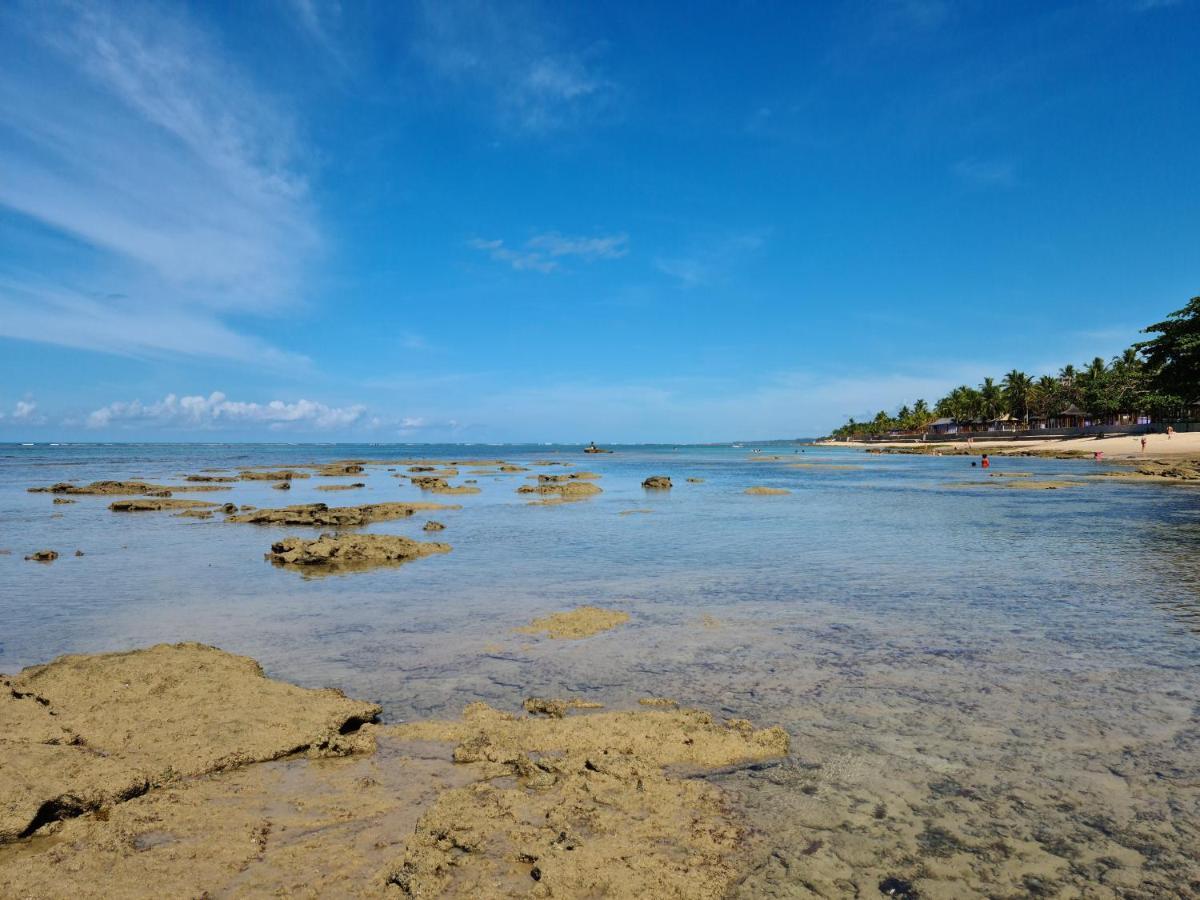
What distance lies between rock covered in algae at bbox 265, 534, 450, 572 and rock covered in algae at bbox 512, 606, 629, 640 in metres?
7.42

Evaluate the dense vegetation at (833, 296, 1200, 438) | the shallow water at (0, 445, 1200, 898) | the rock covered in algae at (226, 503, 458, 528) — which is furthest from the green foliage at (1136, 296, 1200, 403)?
the rock covered in algae at (226, 503, 458, 528)

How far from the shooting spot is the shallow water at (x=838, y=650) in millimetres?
5039

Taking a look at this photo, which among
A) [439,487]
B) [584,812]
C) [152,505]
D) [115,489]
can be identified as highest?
[115,489]

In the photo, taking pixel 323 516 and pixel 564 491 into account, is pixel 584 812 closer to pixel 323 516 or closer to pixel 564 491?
pixel 323 516

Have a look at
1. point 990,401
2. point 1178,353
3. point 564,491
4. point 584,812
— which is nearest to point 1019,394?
point 990,401

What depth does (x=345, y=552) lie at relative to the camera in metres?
17.7

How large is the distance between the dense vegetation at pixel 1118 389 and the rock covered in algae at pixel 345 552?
286ft

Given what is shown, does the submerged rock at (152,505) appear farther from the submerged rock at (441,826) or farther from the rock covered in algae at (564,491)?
the submerged rock at (441,826)

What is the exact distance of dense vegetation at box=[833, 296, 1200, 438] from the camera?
74000 millimetres

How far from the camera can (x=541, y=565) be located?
56.3ft

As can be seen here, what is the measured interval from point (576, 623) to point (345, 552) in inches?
362

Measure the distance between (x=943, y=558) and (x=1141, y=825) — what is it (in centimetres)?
1327

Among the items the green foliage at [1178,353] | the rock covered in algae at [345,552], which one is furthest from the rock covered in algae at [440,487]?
the green foliage at [1178,353]

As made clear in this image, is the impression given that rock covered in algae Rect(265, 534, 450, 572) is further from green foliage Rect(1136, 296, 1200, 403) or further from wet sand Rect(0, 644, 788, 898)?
green foliage Rect(1136, 296, 1200, 403)
